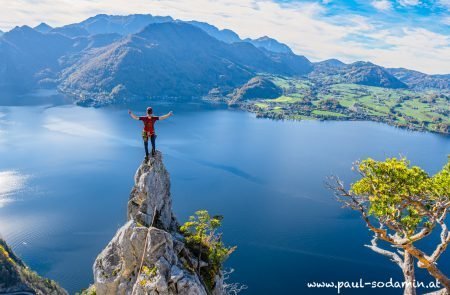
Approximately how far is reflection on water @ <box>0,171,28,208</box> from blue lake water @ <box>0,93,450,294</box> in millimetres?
278

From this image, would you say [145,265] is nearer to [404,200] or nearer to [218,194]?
[404,200]

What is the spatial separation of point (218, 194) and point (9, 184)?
55642 millimetres

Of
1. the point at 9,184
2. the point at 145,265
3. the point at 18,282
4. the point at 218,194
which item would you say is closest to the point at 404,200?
the point at 145,265

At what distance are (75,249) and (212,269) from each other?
56.6 m

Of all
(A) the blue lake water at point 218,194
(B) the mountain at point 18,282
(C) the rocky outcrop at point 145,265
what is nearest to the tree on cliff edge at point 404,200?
(C) the rocky outcrop at point 145,265

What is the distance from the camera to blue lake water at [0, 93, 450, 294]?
65.8 meters

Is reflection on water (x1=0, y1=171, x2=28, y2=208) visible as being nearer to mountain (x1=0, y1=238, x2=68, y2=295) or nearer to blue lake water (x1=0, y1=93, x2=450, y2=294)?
blue lake water (x1=0, y1=93, x2=450, y2=294)

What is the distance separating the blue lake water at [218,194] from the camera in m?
65.8

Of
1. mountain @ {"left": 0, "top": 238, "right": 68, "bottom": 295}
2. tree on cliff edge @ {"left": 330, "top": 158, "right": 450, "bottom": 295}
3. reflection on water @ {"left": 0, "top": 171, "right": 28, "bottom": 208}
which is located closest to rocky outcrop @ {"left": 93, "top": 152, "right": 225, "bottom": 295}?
tree on cliff edge @ {"left": 330, "top": 158, "right": 450, "bottom": 295}

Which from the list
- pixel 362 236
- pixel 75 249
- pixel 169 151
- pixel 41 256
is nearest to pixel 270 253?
pixel 362 236

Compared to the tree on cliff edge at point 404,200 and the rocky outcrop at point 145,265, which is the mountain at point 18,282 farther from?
the tree on cliff edge at point 404,200

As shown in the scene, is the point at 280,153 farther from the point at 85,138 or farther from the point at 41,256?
the point at 41,256

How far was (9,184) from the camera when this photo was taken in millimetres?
98625

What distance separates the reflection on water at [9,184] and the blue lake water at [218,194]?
0.91 ft
